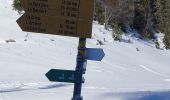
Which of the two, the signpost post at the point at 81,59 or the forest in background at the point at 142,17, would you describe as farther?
the forest in background at the point at 142,17

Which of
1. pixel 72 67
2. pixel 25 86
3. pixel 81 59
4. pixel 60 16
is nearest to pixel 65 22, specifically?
pixel 60 16

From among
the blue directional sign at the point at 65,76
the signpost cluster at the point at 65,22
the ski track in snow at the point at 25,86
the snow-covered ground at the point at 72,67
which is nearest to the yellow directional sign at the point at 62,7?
the signpost cluster at the point at 65,22

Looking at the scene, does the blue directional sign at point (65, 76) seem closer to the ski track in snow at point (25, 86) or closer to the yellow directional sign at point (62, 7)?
the yellow directional sign at point (62, 7)

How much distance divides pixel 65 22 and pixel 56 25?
0.13 meters

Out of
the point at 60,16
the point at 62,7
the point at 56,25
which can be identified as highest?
the point at 62,7

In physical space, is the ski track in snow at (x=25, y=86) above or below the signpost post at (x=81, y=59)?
below

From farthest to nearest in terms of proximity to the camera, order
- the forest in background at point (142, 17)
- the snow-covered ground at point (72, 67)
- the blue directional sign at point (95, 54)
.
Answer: the forest in background at point (142, 17), the snow-covered ground at point (72, 67), the blue directional sign at point (95, 54)

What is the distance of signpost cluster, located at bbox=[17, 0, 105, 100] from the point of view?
652 cm

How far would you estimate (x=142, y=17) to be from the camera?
126 ft

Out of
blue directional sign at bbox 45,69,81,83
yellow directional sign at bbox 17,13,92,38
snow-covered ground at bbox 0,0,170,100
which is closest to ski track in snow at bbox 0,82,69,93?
snow-covered ground at bbox 0,0,170,100

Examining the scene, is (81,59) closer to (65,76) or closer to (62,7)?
(65,76)

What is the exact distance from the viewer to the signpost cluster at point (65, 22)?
21.4 feet

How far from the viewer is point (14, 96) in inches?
393

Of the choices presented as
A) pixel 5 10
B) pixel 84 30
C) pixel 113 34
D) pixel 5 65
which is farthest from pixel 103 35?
pixel 84 30
